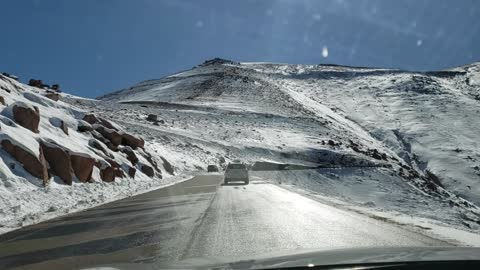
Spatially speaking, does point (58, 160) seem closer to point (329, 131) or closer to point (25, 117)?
point (25, 117)

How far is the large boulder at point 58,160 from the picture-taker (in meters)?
21.3

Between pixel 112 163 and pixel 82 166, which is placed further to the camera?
pixel 112 163

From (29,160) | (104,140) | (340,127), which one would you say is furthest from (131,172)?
(340,127)

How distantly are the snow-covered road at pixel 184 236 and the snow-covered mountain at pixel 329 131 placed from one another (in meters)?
1.96

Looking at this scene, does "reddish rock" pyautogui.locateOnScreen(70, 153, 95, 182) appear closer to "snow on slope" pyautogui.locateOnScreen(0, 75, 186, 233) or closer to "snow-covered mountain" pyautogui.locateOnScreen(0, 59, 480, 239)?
"snow on slope" pyautogui.locateOnScreen(0, 75, 186, 233)

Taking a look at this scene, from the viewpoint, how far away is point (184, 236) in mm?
9344

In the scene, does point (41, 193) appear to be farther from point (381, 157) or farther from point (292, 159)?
point (381, 157)

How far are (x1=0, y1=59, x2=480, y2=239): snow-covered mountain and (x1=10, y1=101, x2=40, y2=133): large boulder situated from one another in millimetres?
443

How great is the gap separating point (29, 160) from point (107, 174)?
7032mm

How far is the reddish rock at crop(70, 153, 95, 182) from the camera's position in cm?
2281

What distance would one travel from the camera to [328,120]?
102625 mm

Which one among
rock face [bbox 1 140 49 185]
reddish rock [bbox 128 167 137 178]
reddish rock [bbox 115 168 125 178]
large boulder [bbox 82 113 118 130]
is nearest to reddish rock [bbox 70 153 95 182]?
rock face [bbox 1 140 49 185]

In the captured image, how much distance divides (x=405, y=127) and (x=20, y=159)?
90.0 metres

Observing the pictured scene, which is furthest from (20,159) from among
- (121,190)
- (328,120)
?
(328,120)
